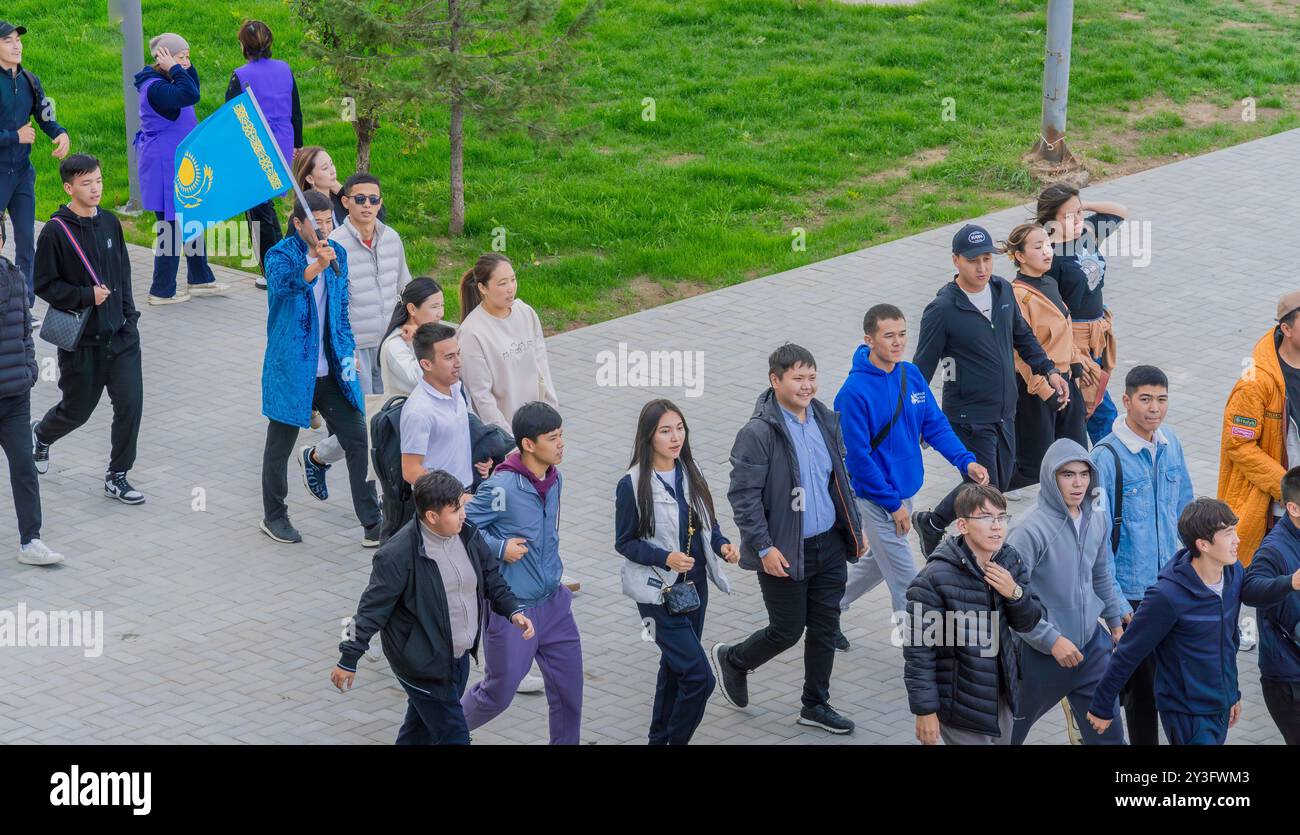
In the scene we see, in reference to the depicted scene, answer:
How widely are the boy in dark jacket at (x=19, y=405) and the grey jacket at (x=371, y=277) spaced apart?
5.71ft

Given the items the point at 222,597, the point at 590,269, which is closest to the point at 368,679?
the point at 222,597

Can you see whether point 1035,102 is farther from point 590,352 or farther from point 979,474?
point 979,474

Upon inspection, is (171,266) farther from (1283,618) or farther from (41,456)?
(1283,618)

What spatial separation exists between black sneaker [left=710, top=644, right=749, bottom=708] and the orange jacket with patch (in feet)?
8.18

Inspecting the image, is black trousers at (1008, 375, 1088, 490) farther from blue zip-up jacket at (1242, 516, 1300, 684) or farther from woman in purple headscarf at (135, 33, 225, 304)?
woman in purple headscarf at (135, 33, 225, 304)

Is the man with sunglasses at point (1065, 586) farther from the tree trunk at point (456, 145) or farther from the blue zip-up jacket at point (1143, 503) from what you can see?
the tree trunk at point (456, 145)

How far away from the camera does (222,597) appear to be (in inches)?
380

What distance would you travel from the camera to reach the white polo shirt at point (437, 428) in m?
8.54

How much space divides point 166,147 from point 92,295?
13.8ft

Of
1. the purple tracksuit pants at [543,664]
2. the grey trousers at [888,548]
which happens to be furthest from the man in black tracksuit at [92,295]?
the grey trousers at [888,548]

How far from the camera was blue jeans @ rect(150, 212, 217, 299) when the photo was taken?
14297 mm

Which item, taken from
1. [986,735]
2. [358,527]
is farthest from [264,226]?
[986,735]

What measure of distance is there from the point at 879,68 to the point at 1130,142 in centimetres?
275

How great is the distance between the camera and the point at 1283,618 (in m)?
7.60
